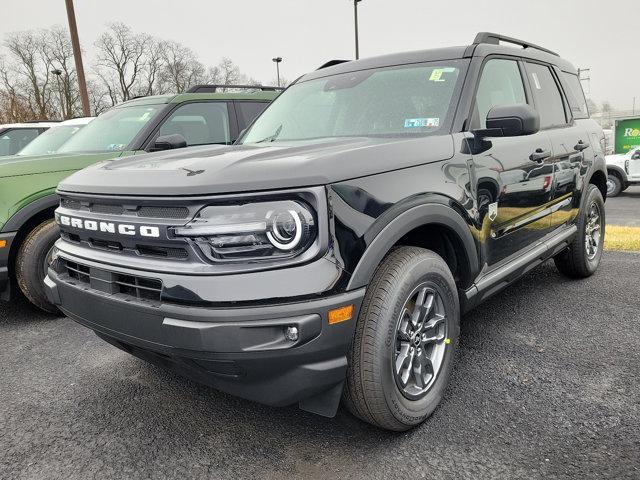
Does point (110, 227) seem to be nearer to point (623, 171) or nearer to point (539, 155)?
point (539, 155)

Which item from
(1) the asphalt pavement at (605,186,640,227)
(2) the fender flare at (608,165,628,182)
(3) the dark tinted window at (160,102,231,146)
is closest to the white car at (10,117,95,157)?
(3) the dark tinted window at (160,102,231,146)

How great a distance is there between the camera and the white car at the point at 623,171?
13.2m

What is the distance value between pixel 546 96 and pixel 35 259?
417 cm

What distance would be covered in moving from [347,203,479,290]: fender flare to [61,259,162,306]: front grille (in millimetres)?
778

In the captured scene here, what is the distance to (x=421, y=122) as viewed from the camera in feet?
9.25

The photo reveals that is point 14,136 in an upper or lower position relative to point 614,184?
upper

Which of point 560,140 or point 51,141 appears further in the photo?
point 51,141

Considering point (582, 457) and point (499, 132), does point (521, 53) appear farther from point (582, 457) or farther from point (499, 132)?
point (582, 457)

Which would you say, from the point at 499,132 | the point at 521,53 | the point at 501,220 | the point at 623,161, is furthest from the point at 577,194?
the point at 623,161

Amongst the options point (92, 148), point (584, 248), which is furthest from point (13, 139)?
point (584, 248)

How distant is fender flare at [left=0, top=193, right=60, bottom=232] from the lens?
388cm

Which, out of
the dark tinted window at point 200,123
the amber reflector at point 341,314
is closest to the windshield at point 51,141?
the dark tinted window at point 200,123

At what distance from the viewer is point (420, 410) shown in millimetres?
2363

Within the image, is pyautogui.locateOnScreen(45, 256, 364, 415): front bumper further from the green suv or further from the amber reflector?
the green suv
